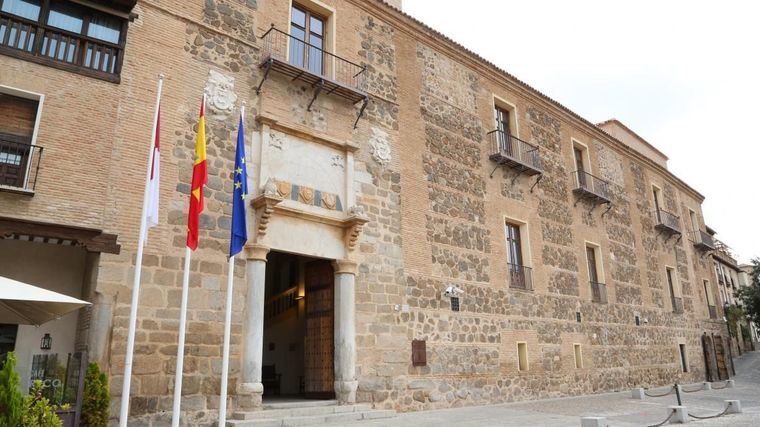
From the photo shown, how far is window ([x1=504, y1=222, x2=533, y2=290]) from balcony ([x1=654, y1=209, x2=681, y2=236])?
10844mm

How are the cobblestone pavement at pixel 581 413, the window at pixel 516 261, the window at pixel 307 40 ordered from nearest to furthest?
1. the cobblestone pavement at pixel 581 413
2. the window at pixel 307 40
3. the window at pixel 516 261

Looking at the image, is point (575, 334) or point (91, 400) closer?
point (91, 400)

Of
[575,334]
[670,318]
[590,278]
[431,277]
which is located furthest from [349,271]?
[670,318]

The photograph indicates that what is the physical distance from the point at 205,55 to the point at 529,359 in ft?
37.2

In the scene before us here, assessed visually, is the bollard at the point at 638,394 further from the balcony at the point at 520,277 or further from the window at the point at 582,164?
the window at the point at 582,164

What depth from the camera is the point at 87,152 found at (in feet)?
A: 27.5

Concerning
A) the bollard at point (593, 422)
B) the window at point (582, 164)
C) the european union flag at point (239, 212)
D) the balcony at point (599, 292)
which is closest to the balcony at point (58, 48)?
the european union flag at point (239, 212)

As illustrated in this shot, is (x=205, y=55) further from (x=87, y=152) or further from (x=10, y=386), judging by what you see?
(x=10, y=386)

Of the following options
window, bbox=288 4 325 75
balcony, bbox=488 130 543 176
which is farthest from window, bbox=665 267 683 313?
window, bbox=288 4 325 75

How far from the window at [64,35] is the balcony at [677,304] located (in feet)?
76.8

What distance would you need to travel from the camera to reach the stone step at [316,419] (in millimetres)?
8453

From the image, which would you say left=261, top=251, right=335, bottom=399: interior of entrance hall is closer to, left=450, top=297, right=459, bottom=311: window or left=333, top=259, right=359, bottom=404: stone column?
left=333, top=259, right=359, bottom=404: stone column

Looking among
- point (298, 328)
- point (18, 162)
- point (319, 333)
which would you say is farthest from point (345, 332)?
point (18, 162)

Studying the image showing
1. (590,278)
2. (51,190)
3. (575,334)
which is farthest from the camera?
(590,278)
